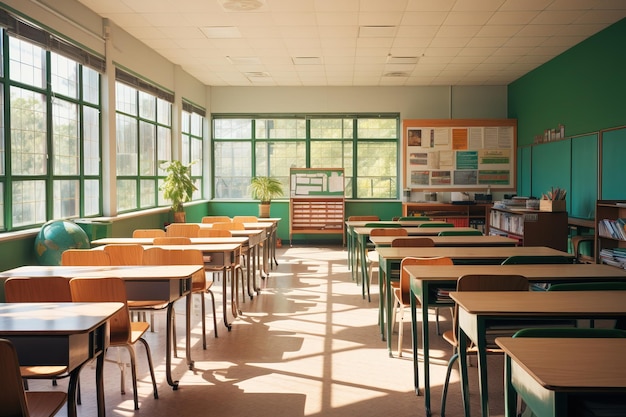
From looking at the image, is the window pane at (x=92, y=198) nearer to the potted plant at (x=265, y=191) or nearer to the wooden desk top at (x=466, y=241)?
the wooden desk top at (x=466, y=241)

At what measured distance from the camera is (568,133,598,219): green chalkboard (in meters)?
8.98

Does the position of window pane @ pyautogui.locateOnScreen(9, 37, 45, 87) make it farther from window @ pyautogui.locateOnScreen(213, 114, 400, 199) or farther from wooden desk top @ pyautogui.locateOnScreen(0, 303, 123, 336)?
window @ pyautogui.locateOnScreen(213, 114, 400, 199)

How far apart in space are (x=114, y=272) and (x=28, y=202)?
2783mm

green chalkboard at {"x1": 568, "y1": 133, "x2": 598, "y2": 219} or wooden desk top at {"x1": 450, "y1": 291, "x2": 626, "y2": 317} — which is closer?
wooden desk top at {"x1": 450, "y1": 291, "x2": 626, "y2": 317}

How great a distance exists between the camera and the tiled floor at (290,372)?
3.81 metres

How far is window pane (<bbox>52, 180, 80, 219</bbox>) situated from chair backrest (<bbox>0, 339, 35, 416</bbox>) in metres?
5.21

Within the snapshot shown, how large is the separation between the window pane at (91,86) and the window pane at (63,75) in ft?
0.78

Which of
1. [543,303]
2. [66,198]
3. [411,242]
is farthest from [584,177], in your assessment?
[66,198]

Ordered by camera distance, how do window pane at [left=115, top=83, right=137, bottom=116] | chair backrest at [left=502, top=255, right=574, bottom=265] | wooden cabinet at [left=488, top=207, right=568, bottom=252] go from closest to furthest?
chair backrest at [left=502, top=255, right=574, bottom=265]
window pane at [left=115, top=83, right=137, bottom=116]
wooden cabinet at [left=488, top=207, right=568, bottom=252]

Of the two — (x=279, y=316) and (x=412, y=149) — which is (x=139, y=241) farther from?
(x=412, y=149)

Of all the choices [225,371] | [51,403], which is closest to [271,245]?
[225,371]

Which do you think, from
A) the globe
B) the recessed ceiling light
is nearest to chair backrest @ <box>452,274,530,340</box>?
the globe

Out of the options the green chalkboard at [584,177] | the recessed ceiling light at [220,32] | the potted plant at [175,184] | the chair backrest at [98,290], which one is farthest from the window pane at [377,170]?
the chair backrest at [98,290]

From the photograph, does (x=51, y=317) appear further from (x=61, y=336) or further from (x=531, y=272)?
(x=531, y=272)
